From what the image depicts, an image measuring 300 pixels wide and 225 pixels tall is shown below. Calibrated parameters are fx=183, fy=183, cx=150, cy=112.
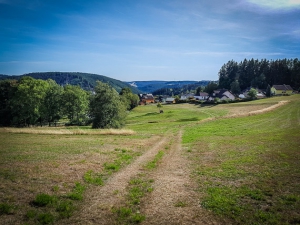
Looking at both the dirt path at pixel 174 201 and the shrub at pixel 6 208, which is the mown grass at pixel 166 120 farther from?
the shrub at pixel 6 208

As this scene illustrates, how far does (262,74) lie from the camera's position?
15625 cm

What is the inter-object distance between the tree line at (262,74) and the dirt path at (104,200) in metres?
166

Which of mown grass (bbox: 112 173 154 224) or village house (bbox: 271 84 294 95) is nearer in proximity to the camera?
mown grass (bbox: 112 173 154 224)

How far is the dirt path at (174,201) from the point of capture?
8477mm

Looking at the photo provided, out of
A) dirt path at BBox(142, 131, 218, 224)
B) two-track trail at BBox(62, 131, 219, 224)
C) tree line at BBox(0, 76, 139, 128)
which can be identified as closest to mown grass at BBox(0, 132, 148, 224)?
two-track trail at BBox(62, 131, 219, 224)

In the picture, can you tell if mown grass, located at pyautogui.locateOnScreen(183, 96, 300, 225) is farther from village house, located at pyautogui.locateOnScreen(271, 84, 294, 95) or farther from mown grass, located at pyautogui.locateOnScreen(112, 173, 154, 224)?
village house, located at pyautogui.locateOnScreen(271, 84, 294, 95)

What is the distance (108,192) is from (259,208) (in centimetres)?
822

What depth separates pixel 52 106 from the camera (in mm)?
63312

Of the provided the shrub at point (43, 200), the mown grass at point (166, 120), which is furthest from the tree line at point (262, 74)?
the shrub at point (43, 200)

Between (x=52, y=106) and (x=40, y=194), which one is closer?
(x=40, y=194)

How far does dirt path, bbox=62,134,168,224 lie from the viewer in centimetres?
840

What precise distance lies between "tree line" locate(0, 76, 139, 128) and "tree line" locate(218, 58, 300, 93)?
138 metres

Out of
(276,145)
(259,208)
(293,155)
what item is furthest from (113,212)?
(276,145)

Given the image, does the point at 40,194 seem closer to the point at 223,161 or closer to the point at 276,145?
the point at 223,161
